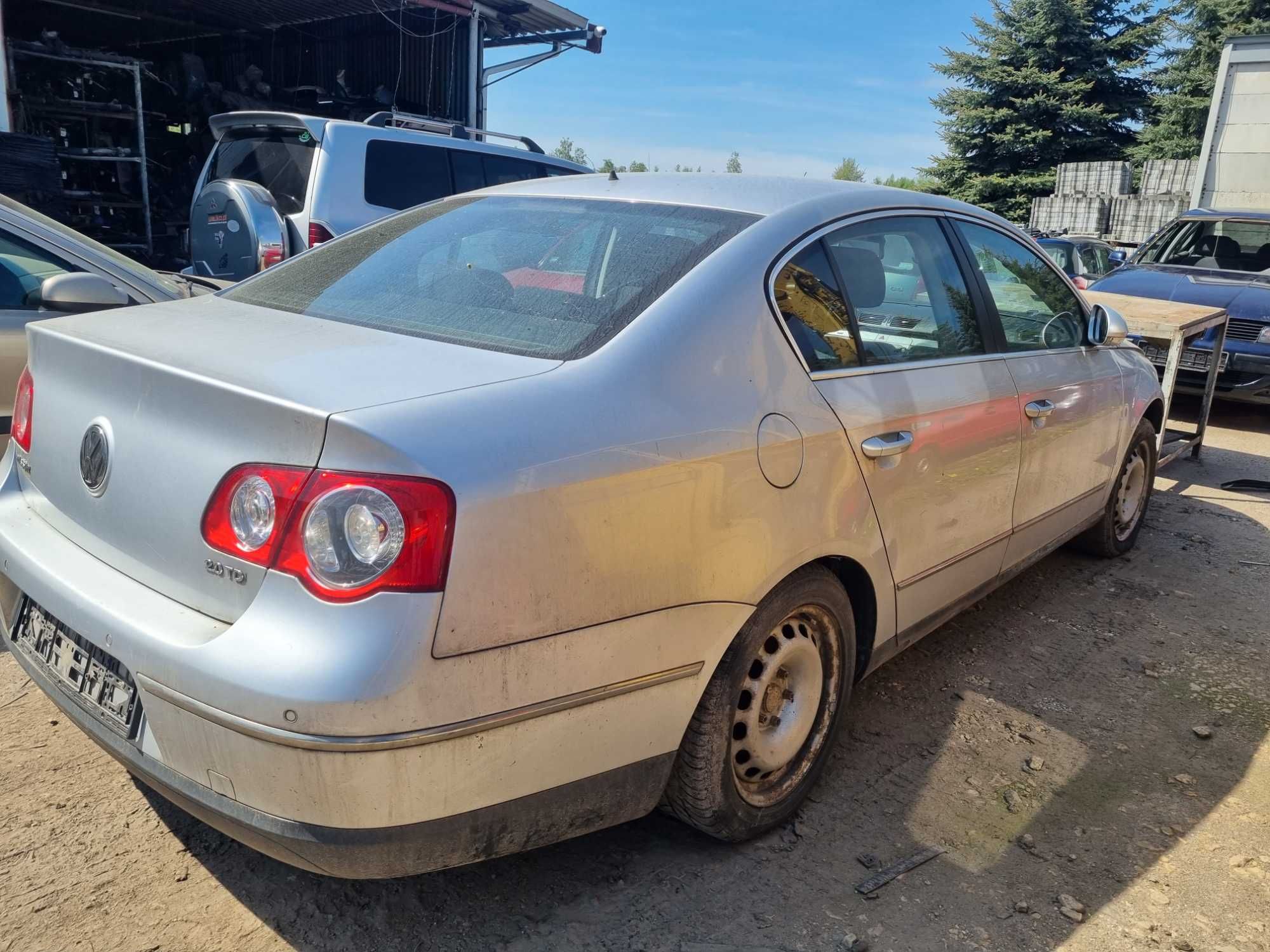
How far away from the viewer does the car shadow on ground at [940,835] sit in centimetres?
221

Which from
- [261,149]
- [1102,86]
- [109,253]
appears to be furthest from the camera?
[1102,86]

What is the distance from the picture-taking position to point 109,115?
36.9 feet

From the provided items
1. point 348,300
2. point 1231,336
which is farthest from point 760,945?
point 1231,336

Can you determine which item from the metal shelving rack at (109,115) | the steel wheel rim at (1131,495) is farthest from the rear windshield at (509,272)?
the metal shelving rack at (109,115)

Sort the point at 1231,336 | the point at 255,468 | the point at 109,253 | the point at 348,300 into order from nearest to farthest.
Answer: the point at 255,468, the point at 348,300, the point at 109,253, the point at 1231,336

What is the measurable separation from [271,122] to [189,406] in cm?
608

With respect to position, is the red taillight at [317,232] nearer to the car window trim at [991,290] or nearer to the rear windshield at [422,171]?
the rear windshield at [422,171]

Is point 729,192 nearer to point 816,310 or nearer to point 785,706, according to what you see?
point 816,310

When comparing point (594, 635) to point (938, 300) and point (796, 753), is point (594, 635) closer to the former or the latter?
point (796, 753)

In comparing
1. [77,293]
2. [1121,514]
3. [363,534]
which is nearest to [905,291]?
[363,534]

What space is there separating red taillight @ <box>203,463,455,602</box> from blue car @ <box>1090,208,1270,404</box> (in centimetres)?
603

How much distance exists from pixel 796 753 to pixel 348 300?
1644 mm

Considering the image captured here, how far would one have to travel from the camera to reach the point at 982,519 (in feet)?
10.5

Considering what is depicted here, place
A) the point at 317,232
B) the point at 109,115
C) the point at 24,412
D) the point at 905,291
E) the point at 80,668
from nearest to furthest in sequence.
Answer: the point at 80,668, the point at 24,412, the point at 905,291, the point at 317,232, the point at 109,115
